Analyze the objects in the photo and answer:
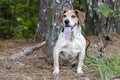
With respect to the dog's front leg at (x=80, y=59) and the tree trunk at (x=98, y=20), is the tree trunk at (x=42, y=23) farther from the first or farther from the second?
the dog's front leg at (x=80, y=59)

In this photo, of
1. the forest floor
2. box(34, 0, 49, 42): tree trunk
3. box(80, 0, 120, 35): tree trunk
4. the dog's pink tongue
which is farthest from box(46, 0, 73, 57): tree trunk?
box(80, 0, 120, 35): tree trunk

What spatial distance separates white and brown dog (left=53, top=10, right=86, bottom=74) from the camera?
624 centimetres

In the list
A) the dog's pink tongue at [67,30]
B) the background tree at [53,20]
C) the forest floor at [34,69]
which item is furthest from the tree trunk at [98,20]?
the dog's pink tongue at [67,30]

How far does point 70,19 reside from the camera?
243 inches

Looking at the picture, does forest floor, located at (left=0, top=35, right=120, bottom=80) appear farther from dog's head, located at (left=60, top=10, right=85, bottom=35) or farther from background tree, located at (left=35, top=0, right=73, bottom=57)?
dog's head, located at (left=60, top=10, right=85, bottom=35)

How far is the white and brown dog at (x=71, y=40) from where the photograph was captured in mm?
6242

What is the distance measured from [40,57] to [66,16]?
1279 mm

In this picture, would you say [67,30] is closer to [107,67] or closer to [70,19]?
[70,19]

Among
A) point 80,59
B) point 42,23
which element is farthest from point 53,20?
point 42,23

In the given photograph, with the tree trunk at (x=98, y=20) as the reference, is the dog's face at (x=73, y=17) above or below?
above

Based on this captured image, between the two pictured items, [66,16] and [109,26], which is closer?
[66,16]

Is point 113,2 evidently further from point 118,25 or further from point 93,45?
point 93,45

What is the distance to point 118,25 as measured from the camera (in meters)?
9.36

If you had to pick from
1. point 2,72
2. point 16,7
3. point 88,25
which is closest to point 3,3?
point 16,7
